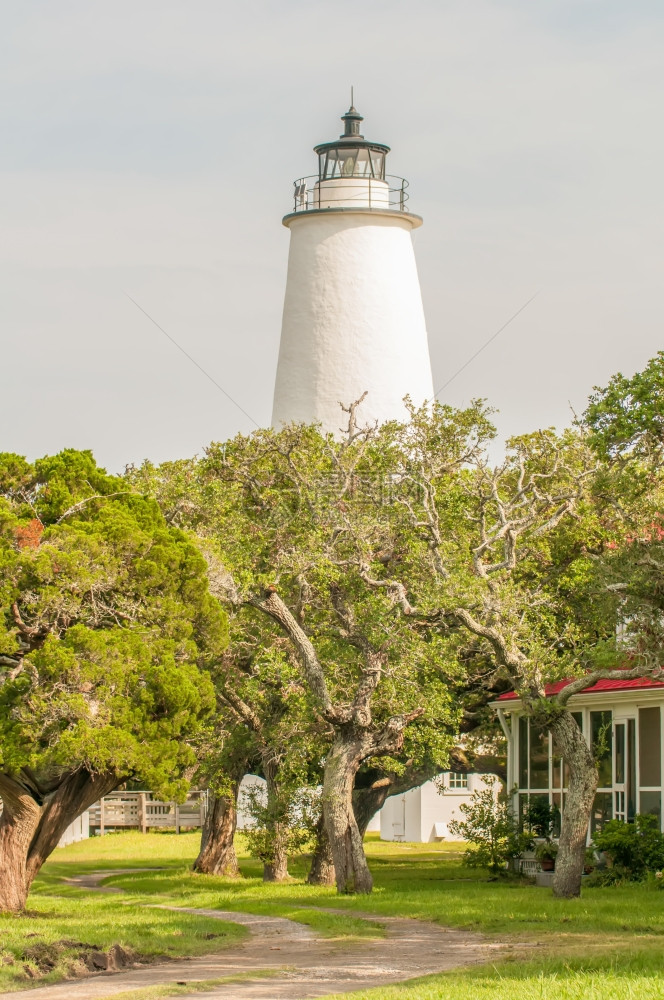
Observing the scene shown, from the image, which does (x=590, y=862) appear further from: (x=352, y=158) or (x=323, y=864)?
(x=352, y=158)

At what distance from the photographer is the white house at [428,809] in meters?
42.1

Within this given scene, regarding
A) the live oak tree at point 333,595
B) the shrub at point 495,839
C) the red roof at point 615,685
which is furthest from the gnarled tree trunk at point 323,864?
the red roof at point 615,685

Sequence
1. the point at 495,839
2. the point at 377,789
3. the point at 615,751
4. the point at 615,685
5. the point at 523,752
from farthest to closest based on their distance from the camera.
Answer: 1. the point at 377,789
2. the point at 523,752
3. the point at 495,839
4. the point at 615,685
5. the point at 615,751

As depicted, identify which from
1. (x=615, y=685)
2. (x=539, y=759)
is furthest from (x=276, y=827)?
(x=615, y=685)

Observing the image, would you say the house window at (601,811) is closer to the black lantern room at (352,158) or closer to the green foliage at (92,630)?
the green foliage at (92,630)

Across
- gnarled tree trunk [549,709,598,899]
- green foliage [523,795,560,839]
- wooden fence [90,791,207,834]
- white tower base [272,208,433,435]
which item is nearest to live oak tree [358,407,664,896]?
gnarled tree trunk [549,709,598,899]

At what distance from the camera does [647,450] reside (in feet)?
55.7

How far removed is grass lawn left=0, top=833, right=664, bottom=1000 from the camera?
40.3ft

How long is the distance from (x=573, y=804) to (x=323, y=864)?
6.16 m

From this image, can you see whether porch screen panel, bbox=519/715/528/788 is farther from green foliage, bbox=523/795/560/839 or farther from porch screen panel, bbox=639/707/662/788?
porch screen panel, bbox=639/707/662/788

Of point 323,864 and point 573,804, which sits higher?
point 573,804

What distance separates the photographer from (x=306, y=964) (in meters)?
15.1

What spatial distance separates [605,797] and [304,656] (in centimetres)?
651

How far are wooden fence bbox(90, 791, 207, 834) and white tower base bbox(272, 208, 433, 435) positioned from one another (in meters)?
13.6
